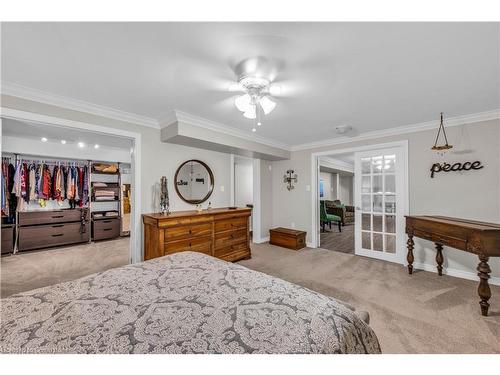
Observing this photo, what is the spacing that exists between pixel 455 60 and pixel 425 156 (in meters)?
1.98

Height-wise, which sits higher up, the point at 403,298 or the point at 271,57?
the point at 271,57

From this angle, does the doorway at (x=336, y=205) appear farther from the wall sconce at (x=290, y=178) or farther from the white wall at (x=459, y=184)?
the white wall at (x=459, y=184)

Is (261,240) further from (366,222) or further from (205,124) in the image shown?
(205,124)

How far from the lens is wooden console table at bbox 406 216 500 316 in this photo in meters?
2.00

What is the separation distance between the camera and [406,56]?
160cm

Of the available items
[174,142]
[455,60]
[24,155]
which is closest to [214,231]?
[174,142]

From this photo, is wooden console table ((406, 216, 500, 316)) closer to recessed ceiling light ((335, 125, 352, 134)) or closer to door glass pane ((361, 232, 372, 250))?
door glass pane ((361, 232, 372, 250))

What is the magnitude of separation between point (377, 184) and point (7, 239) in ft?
21.4

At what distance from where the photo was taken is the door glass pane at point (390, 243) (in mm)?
3598

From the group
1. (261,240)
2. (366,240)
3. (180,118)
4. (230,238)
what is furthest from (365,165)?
(180,118)

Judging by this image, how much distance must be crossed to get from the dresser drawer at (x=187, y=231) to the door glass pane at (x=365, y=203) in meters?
2.73

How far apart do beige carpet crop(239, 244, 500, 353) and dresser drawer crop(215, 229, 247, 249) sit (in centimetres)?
39

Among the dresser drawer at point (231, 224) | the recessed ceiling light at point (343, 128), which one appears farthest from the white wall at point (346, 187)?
the dresser drawer at point (231, 224)

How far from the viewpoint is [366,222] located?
3.87 meters
